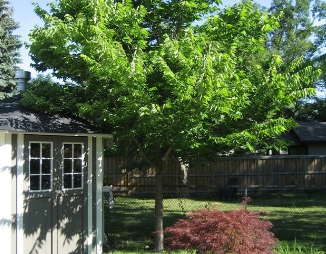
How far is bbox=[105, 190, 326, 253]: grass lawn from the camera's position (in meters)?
9.43

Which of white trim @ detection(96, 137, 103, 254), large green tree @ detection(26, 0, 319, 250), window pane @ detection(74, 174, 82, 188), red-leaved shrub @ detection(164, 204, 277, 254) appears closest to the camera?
red-leaved shrub @ detection(164, 204, 277, 254)

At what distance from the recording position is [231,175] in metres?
18.8

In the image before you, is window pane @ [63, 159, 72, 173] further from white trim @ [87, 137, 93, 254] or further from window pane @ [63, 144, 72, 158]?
white trim @ [87, 137, 93, 254]

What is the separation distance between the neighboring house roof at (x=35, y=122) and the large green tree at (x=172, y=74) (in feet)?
1.55

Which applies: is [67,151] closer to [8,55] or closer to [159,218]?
[159,218]

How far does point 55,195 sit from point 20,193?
712 mm

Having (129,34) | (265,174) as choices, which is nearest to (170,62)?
(129,34)

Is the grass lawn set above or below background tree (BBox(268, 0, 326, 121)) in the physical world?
below

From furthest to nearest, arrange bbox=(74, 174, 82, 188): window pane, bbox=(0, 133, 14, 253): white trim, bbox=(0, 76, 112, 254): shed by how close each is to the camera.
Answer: bbox=(74, 174, 82, 188): window pane, bbox=(0, 76, 112, 254): shed, bbox=(0, 133, 14, 253): white trim

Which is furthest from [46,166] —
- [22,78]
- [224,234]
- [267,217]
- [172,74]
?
[267,217]

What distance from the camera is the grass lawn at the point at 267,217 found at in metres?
9.43

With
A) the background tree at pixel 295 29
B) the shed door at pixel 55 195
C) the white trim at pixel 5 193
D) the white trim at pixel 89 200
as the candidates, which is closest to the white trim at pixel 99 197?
the white trim at pixel 89 200

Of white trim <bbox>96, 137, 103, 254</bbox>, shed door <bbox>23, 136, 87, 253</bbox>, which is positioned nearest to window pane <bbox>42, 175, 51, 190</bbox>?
shed door <bbox>23, 136, 87, 253</bbox>

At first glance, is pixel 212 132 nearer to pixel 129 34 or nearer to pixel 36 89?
pixel 129 34
